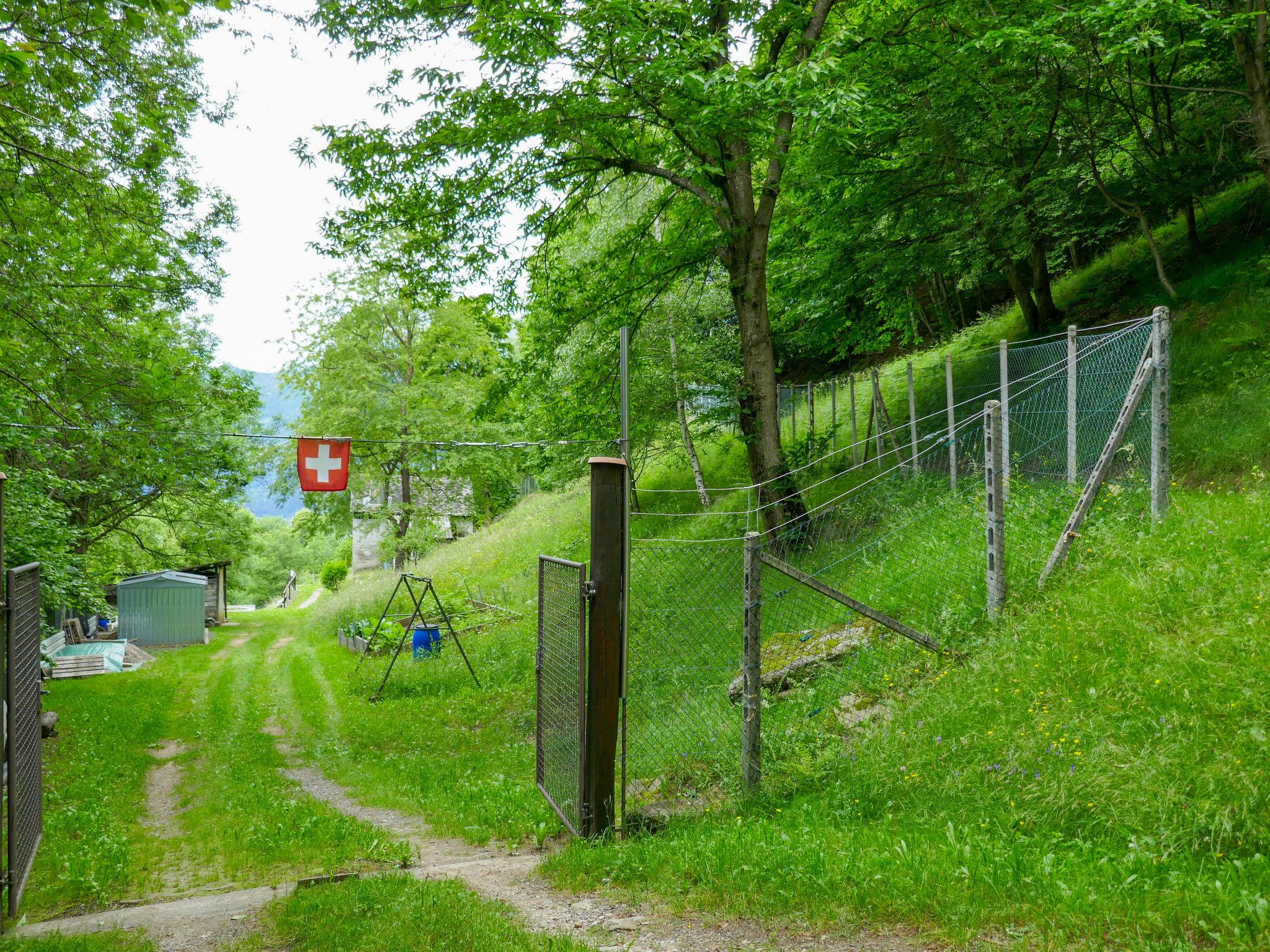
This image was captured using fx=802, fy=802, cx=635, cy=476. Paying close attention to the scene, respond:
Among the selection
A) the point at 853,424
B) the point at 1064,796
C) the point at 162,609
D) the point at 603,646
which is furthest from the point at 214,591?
the point at 1064,796

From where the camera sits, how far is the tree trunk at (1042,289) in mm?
13734

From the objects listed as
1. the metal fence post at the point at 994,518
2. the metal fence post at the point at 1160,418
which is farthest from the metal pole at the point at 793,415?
the metal fence post at the point at 994,518

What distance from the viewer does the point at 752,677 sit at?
5.36 meters

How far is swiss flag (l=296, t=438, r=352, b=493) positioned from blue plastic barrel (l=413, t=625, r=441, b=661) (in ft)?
19.4

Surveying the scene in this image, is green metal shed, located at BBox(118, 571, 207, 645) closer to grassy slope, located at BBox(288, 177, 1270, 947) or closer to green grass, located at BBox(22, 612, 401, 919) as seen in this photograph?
green grass, located at BBox(22, 612, 401, 919)

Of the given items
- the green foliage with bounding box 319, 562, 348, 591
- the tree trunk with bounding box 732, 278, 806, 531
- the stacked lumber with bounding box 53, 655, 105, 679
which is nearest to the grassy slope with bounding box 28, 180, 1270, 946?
the tree trunk with bounding box 732, 278, 806, 531

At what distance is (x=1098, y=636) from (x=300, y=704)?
13.9 metres

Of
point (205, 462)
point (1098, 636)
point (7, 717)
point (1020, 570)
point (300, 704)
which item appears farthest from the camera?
point (205, 462)

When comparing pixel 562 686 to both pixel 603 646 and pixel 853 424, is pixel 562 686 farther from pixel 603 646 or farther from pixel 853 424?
pixel 853 424

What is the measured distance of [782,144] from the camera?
10883 millimetres

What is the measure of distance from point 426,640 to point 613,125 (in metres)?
10.9

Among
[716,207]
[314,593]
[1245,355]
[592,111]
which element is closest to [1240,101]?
[1245,355]

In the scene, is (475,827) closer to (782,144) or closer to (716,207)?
(716,207)

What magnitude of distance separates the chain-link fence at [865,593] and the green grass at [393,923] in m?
1.83
